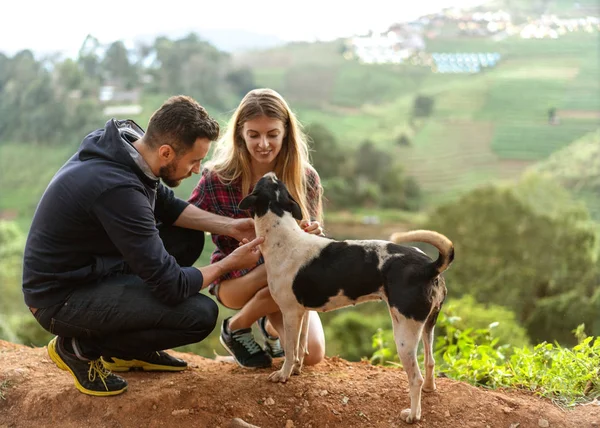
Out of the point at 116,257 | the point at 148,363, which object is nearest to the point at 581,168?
the point at 148,363

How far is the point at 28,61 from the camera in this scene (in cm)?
1350

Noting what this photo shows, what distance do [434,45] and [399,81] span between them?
120cm

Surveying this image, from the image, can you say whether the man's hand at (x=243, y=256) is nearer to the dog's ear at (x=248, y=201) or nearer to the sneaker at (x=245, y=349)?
the dog's ear at (x=248, y=201)

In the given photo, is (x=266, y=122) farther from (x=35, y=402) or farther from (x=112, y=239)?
(x=35, y=402)

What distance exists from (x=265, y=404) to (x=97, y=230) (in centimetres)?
140

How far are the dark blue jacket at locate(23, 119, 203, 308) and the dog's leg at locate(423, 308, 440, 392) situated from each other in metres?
1.32

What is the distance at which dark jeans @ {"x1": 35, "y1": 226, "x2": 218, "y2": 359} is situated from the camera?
3.43m

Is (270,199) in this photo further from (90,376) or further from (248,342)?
(90,376)

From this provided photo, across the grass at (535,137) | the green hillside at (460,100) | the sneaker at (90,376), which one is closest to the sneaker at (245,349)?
the sneaker at (90,376)

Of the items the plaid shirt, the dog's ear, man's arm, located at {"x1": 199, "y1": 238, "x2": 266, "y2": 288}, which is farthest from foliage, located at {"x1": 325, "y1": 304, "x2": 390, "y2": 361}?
the dog's ear

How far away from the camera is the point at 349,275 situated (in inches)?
131

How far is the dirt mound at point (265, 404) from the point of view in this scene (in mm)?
3432

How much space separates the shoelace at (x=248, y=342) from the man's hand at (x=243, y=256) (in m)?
0.79

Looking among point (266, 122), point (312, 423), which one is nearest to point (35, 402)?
Answer: point (312, 423)
